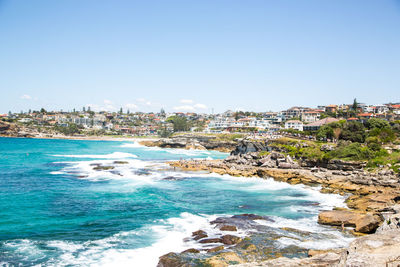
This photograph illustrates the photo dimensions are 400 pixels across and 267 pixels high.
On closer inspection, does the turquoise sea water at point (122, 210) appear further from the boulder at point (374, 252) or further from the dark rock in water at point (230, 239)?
the boulder at point (374, 252)

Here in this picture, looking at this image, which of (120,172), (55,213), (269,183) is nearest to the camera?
(55,213)

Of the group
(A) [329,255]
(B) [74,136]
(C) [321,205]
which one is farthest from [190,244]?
(B) [74,136]

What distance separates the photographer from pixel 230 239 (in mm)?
17062

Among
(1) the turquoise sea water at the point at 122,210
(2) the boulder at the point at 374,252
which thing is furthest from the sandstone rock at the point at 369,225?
(2) the boulder at the point at 374,252

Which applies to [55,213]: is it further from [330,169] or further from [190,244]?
[330,169]

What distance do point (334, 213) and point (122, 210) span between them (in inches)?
635

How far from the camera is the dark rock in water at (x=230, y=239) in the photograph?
16734mm

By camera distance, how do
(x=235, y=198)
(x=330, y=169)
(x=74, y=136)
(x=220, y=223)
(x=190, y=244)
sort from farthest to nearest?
(x=74, y=136)
(x=330, y=169)
(x=235, y=198)
(x=220, y=223)
(x=190, y=244)

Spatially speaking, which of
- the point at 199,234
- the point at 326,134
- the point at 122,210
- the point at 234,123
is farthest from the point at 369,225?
the point at 234,123

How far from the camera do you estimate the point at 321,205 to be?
84.8 feet

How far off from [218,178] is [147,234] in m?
23.3

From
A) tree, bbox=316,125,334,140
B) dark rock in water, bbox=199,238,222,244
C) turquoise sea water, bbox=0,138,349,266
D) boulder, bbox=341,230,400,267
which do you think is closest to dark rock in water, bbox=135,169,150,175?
turquoise sea water, bbox=0,138,349,266

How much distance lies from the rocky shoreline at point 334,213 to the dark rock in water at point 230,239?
0.18m

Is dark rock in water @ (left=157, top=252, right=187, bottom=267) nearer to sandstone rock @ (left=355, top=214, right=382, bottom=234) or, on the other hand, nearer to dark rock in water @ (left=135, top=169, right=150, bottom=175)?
sandstone rock @ (left=355, top=214, right=382, bottom=234)
